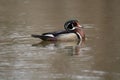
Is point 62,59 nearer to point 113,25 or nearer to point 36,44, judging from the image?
point 36,44

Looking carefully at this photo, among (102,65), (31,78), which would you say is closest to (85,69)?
(102,65)

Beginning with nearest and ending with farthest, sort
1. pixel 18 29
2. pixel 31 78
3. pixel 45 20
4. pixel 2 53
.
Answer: pixel 31 78 → pixel 2 53 → pixel 18 29 → pixel 45 20

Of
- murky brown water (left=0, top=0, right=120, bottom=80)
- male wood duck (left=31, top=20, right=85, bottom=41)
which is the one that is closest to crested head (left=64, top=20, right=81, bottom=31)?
male wood duck (left=31, top=20, right=85, bottom=41)

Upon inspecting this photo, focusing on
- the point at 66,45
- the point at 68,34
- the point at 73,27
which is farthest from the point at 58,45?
the point at 73,27

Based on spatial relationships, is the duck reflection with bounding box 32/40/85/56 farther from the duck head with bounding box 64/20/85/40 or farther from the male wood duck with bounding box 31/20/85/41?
the duck head with bounding box 64/20/85/40

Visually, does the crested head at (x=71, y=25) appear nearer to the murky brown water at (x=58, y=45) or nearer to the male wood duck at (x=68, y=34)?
the male wood duck at (x=68, y=34)

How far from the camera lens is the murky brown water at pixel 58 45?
10961mm

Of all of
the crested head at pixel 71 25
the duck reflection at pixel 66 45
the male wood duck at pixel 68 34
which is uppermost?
the crested head at pixel 71 25

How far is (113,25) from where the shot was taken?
16797 mm

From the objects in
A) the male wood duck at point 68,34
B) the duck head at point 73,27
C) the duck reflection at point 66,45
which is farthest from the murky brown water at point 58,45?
the duck head at point 73,27

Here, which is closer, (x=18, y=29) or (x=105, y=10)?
(x=18, y=29)

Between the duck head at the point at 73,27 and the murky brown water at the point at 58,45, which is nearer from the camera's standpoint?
the murky brown water at the point at 58,45

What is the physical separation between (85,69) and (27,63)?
1373 millimetres

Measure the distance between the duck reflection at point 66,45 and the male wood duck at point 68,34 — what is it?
0.44 ft
